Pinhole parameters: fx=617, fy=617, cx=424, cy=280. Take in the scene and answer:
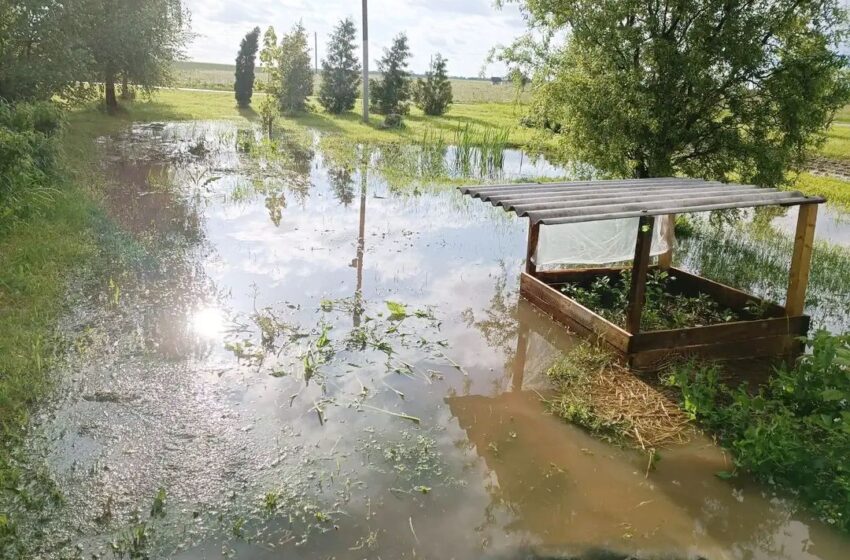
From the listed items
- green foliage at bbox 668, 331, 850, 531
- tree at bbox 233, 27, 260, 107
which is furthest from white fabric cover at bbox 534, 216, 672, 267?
tree at bbox 233, 27, 260, 107

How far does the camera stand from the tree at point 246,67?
3284 cm

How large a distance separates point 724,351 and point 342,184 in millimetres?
11083

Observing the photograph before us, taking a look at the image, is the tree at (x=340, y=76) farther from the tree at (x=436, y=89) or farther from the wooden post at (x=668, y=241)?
the wooden post at (x=668, y=241)

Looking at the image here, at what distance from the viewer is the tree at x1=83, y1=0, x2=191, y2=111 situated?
1962 cm

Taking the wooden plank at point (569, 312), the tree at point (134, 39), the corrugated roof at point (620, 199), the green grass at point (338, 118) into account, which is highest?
the tree at point (134, 39)

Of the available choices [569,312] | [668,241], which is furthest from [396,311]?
[668,241]

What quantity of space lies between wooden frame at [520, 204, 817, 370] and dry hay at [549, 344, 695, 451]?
11.9 inches

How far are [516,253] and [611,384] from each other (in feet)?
15.9

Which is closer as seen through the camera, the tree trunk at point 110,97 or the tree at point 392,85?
the tree trunk at point 110,97

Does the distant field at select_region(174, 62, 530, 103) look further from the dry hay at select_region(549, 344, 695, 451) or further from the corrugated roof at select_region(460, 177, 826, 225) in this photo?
the dry hay at select_region(549, 344, 695, 451)

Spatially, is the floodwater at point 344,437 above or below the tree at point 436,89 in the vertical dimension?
below

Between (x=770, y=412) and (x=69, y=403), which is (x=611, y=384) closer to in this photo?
(x=770, y=412)

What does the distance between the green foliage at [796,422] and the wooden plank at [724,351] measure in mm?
235

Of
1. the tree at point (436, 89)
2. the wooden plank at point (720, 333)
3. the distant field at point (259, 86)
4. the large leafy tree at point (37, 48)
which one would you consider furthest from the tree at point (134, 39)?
the wooden plank at point (720, 333)
